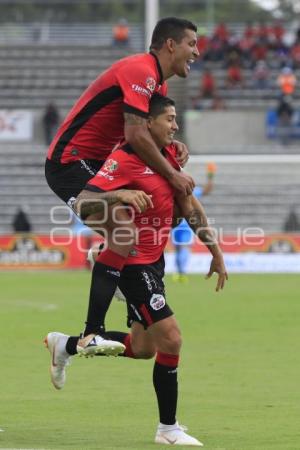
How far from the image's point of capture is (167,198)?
7730 millimetres

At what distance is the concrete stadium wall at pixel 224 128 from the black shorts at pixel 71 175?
28.9m

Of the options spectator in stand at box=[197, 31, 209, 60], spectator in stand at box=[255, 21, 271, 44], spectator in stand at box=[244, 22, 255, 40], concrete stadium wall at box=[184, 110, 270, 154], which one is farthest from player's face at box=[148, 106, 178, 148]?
spectator in stand at box=[244, 22, 255, 40]

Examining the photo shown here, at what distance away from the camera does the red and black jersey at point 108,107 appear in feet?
24.7

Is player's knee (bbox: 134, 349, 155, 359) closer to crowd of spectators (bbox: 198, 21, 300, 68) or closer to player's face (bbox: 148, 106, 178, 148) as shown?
player's face (bbox: 148, 106, 178, 148)

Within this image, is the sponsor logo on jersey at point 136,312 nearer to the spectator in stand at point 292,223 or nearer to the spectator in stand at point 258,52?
the spectator in stand at point 292,223

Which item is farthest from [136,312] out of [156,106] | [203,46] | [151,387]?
[203,46]

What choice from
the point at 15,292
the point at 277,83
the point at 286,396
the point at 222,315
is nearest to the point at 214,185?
the point at 277,83

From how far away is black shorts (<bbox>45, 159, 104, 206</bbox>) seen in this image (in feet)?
26.1

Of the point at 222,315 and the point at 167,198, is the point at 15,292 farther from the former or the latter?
the point at 167,198

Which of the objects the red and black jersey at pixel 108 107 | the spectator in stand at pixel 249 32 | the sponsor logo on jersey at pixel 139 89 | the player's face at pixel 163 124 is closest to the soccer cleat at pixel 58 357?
the red and black jersey at pixel 108 107

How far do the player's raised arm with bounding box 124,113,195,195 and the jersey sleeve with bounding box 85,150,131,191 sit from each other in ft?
0.41

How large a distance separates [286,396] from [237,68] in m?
31.1

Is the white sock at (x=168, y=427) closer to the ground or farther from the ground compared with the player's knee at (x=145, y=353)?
closer to the ground

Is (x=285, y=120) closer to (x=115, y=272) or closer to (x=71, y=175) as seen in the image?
(x=71, y=175)
